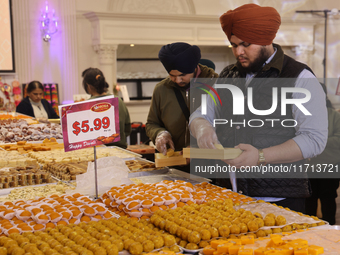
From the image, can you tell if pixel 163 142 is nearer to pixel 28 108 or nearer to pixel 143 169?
pixel 143 169

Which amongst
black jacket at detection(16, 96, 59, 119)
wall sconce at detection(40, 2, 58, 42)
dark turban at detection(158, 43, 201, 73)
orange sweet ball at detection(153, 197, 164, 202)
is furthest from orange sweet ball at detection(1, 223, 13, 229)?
wall sconce at detection(40, 2, 58, 42)

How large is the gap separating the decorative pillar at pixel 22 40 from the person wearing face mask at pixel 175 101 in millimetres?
6573

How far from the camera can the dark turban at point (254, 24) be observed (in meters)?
1.66

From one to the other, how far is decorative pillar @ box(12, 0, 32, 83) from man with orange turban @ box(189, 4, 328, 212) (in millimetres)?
7453

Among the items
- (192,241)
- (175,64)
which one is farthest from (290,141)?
(175,64)

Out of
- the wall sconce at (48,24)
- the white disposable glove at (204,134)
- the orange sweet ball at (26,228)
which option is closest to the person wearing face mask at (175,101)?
the white disposable glove at (204,134)

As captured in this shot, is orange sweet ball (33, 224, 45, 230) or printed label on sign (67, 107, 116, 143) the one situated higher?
printed label on sign (67, 107, 116, 143)

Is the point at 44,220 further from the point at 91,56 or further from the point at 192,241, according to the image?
the point at 91,56

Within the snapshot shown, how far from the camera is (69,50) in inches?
340

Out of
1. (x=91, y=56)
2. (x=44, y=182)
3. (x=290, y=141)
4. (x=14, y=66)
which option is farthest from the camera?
(x=91, y=56)

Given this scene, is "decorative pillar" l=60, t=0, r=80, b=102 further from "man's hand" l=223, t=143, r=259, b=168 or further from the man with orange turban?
"man's hand" l=223, t=143, r=259, b=168

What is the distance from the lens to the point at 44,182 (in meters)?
2.20

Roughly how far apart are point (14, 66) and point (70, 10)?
177 cm

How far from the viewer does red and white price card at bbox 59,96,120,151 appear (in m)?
1.77
